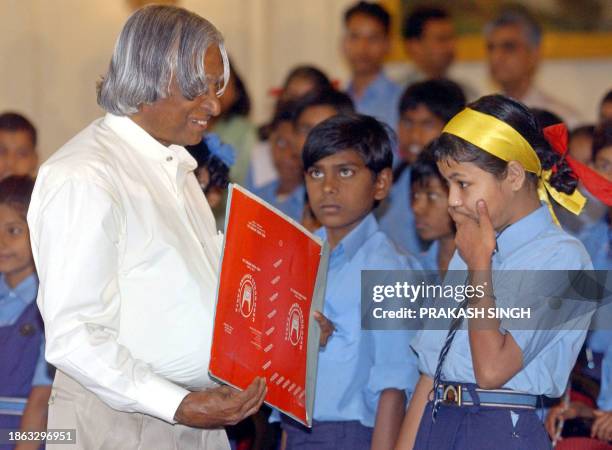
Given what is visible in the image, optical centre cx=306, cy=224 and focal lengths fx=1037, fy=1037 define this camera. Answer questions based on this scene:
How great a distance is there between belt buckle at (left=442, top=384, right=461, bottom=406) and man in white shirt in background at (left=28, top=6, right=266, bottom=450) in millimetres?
495

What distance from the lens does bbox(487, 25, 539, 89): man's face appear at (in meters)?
5.55

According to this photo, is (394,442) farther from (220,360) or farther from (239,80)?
(239,80)

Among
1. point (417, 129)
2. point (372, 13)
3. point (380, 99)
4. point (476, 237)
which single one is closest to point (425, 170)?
point (417, 129)

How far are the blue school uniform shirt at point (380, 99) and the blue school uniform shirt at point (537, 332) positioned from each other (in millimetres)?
2938

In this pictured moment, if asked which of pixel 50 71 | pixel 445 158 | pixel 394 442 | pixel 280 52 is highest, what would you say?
pixel 280 52

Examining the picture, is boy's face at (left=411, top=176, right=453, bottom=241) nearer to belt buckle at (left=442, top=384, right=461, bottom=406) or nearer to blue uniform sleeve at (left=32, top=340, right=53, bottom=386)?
belt buckle at (left=442, top=384, right=461, bottom=406)

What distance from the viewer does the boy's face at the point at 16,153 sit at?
4637 millimetres

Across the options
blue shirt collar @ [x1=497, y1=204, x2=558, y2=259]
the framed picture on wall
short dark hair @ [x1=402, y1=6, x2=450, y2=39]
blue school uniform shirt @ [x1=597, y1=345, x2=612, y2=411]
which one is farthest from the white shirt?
the framed picture on wall

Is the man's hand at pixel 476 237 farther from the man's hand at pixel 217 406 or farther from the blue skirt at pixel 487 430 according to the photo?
the man's hand at pixel 217 406

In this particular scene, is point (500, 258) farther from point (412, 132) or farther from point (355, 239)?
point (412, 132)

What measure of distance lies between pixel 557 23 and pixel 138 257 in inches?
182

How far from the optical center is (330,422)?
9.99ft

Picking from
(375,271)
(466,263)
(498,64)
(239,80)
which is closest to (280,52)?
(239,80)

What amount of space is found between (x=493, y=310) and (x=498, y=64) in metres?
3.29
